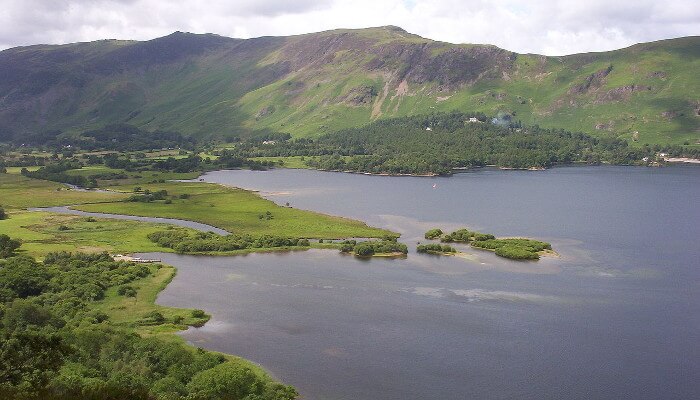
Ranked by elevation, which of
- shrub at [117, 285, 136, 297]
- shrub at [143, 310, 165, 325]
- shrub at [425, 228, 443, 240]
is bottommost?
shrub at [143, 310, 165, 325]

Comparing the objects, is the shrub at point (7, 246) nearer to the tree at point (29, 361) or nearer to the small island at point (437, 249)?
the tree at point (29, 361)

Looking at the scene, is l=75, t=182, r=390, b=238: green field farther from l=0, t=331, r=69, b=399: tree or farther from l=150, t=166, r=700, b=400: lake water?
l=0, t=331, r=69, b=399: tree

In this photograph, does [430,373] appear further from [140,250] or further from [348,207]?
[348,207]

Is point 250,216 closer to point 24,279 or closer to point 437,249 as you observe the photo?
point 437,249

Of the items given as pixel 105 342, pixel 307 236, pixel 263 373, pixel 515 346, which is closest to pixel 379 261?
pixel 307 236

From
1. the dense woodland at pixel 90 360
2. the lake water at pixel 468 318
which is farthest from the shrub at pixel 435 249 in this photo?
the dense woodland at pixel 90 360

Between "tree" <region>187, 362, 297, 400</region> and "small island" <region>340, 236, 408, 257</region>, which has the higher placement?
"small island" <region>340, 236, 408, 257</region>

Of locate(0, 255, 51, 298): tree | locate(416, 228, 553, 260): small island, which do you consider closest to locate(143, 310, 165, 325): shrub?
locate(0, 255, 51, 298): tree

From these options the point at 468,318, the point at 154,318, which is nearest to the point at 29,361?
the point at 154,318
